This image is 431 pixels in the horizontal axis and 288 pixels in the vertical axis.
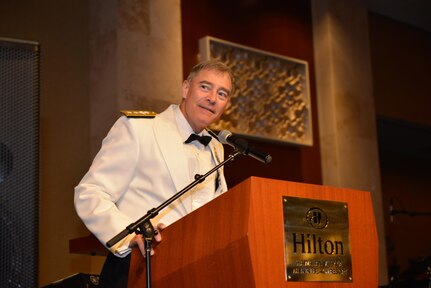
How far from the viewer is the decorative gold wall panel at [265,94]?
5.73m

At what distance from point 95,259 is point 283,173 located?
1.90m

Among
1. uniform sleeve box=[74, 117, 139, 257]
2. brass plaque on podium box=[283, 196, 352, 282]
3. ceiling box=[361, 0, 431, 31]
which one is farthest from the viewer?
ceiling box=[361, 0, 431, 31]

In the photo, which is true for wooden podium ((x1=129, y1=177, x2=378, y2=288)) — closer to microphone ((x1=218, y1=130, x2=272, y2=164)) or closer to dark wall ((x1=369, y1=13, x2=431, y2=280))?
microphone ((x1=218, y1=130, x2=272, y2=164))

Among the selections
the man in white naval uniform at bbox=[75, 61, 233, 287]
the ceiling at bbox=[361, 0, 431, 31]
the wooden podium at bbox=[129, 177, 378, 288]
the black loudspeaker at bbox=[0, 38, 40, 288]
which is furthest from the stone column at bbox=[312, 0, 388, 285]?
the black loudspeaker at bbox=[0, 38, 40, 288]

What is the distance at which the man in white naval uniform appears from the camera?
8.03 ft

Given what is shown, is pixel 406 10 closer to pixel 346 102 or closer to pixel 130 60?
pixel 346 102

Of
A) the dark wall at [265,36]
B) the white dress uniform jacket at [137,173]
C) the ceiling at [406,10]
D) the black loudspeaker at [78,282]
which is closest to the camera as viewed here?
the white dress uniform jacket at [137,173]

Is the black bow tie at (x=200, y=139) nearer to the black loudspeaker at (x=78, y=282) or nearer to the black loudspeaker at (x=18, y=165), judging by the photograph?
the black loudspeaker at (x=18, y=165)

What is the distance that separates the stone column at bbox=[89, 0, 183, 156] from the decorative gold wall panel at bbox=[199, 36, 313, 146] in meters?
0.50

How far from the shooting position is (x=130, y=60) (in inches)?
195

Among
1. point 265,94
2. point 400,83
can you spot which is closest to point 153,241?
point 265,94

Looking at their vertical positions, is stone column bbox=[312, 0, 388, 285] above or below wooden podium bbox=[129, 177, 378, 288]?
above

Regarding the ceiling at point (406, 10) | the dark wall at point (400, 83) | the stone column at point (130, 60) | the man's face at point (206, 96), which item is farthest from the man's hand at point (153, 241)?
the ceiling at point (406, 10)

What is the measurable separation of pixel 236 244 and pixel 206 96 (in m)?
0.94
